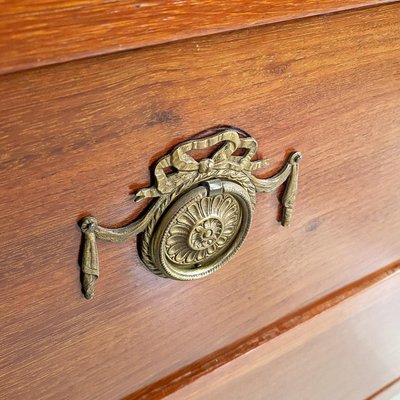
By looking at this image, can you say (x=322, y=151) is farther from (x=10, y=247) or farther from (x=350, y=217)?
(x=10, y=247)

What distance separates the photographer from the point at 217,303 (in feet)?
1.67

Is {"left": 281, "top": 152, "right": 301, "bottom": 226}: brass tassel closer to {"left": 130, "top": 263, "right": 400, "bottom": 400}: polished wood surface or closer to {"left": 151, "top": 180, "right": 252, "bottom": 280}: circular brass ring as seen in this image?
{"left": 151, "top": 180, "right": 252, "bottom": 280}: circular brass ring

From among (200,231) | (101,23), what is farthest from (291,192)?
(101,23)

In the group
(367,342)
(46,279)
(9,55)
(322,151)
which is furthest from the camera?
(367,342)

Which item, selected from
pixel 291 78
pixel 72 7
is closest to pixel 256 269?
pixel 291 78

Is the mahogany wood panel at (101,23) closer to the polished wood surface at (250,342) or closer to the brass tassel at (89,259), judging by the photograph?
the brass tassel at (89,259)

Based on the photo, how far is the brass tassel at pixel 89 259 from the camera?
36 centimetres

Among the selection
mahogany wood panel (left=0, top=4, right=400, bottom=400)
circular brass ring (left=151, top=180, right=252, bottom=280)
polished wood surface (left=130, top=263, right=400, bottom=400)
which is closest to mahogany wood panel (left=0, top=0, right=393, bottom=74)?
mahogany wood panel (left=0, top=4, right=400, bottom=400)

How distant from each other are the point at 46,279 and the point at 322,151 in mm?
241

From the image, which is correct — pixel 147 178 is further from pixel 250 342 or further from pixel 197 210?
pixel 250 342

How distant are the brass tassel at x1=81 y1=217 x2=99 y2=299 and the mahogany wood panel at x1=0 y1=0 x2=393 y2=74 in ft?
0.37

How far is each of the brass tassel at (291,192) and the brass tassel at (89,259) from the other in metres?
0.17

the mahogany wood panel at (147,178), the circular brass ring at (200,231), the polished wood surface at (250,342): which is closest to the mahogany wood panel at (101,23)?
the mahogany wood panel at (147,178)

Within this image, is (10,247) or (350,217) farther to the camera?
(350,217)
